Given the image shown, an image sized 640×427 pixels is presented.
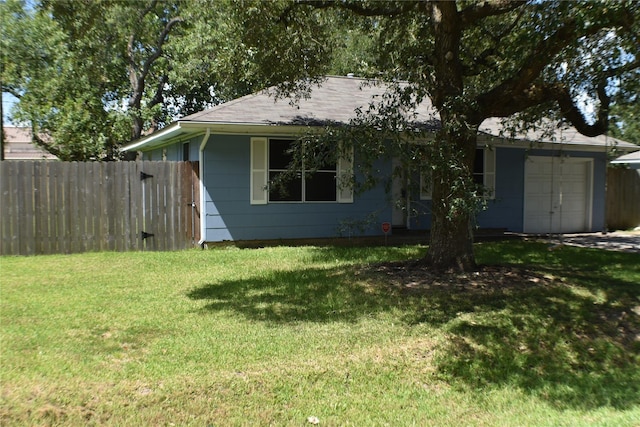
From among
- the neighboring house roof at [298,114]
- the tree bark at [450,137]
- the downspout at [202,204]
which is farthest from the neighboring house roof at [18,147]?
the tree bark at [450,137]

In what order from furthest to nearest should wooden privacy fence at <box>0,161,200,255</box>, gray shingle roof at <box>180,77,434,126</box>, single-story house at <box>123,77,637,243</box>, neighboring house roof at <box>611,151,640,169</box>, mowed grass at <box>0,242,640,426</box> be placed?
neighboring house roof at <box>611,151,640,169</box>, single-story house at <box>123,77,637,243</box>, gray shingle roof at <box>180,77,434,126</box>, wooden privacy fence at <box>0,161,200,255</box>, mowed grass at <box>0,242,640,426</box>

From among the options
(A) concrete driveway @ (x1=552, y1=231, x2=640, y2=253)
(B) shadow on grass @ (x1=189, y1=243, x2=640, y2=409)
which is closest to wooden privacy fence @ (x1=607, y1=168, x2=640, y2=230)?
(A) concrete driveway @ (x1=552, y1=231, x2=640, y2=253)

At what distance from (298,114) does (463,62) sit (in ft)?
13.5

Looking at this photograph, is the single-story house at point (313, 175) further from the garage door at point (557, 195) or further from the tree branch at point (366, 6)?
the tree branch at point (366, 6)

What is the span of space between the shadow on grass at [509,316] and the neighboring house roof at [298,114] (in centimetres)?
324

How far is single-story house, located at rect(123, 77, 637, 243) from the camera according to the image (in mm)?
11414

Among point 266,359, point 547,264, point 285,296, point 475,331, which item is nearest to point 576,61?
point 547,264

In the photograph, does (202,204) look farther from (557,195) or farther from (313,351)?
(557,195)

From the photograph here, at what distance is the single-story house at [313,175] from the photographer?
1141 centimetres

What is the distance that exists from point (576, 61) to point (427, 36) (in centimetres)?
279

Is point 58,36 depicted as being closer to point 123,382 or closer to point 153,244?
point 153,244

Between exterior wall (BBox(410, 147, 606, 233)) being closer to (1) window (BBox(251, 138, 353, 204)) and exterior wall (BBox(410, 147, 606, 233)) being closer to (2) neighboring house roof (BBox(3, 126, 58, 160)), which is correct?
(1) window (BBox(251, 138, 353, 204))

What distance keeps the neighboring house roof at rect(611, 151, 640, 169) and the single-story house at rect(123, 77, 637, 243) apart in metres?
3.39

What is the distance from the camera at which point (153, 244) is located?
1116 centimetres
